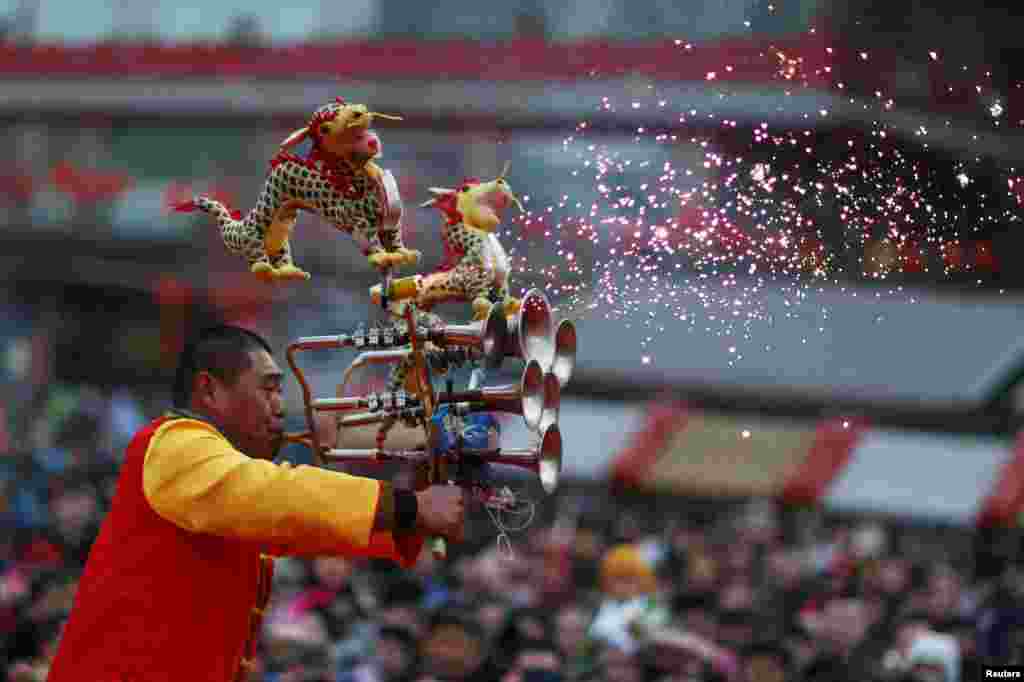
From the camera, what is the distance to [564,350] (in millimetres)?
4500

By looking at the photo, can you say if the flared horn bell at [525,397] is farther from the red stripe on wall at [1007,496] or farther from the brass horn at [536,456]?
the red stripe on wall at [1007,496]

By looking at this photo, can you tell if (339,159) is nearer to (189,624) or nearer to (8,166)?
(189,624)

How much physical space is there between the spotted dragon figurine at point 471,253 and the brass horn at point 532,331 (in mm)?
91

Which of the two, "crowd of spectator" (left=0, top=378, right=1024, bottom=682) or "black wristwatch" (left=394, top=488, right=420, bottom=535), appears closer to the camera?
"black wristwatch" (left=394, top=488, right=420, bottom=535)

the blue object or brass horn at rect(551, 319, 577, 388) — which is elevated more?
brass horn at rect(551, 319, 577, 388)

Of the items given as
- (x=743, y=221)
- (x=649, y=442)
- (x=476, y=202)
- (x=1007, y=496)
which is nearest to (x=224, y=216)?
(x=476, y=202)

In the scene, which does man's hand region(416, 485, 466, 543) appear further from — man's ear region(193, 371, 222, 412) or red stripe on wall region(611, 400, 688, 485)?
red stripe on wall region(611, 400, 688, 485)

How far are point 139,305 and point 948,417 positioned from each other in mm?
11719

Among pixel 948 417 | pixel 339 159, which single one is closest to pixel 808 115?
pixel 339 159

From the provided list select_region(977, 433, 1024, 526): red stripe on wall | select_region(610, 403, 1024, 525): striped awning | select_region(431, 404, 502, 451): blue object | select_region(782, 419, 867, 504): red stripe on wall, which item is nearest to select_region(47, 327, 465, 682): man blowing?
select_region(431, 404, 502, 451): blue object

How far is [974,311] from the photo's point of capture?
19.7 metres

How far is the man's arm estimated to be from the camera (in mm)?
3994

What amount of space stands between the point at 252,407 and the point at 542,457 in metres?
0.75

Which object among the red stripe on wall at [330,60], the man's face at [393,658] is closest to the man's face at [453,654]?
the man's face at [393,658]
